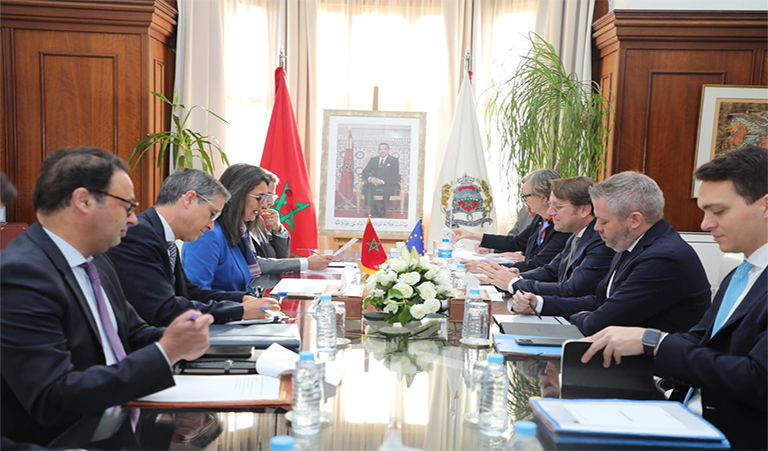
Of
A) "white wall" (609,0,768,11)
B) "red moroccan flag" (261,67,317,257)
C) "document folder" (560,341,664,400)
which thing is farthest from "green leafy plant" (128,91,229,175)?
"document folder" (560,341,664,400)

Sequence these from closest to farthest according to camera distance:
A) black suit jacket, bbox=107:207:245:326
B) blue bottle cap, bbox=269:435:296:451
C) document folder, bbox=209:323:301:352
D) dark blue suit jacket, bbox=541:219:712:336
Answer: blue bottle cap, bbox=269:435:296:451, document folder, bbox=209:323:301:352, black suit jacket, bbox=107:207:245:326, dark blue suit jacket, bbox=541:219:712:336

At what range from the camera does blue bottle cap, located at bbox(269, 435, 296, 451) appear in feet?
3.89

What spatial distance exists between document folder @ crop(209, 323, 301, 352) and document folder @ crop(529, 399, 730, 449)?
2.82ft

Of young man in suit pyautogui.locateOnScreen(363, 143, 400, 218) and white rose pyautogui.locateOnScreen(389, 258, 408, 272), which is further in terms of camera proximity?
young man in suit pyautogui.locateOnScreen(363, 143, 400, 218)

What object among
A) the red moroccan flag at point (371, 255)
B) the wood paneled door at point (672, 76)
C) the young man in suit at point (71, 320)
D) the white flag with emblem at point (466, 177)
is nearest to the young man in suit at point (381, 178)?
the white flag with emblem at point (466, 177)

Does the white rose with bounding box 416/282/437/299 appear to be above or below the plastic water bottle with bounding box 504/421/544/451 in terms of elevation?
above

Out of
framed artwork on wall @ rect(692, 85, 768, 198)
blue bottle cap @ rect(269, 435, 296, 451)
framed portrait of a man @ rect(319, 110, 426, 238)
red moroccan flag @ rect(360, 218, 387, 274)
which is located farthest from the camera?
framed portrait of a man @ rect(319, 110, 426, 238)

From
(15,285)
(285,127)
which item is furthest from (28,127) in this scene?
(15,285)

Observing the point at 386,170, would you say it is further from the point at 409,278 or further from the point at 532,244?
the point at 409,278

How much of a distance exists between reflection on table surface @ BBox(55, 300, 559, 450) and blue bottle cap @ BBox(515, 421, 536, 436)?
78 millimetres

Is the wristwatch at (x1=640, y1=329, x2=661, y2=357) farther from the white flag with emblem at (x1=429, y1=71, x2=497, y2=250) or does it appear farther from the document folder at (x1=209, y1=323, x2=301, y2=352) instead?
the white flag with emblem at (x1=429, y1=71, x2=497, y2=250)

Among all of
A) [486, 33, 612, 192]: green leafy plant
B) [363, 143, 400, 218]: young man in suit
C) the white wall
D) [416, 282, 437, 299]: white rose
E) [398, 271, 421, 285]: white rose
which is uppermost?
the white wall

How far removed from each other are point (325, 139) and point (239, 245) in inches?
114

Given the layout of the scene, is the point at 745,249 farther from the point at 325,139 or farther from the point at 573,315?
the point at 325,139
